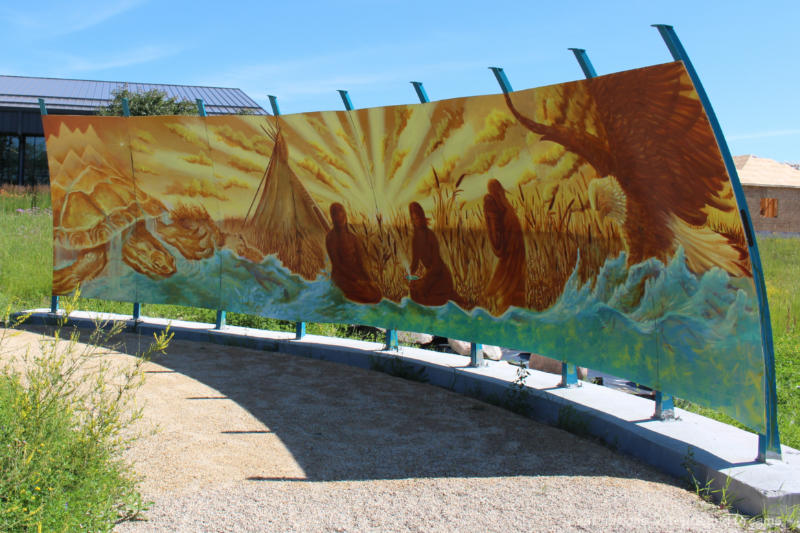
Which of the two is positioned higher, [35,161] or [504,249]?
[35,161]

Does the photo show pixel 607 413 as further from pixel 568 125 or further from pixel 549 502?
pixel 568 125

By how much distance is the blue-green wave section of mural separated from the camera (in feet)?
13.6

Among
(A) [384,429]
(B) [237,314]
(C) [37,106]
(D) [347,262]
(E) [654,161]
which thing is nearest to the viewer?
(E) [654,161]

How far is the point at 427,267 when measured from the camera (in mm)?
6859

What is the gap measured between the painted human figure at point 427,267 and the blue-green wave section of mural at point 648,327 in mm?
120

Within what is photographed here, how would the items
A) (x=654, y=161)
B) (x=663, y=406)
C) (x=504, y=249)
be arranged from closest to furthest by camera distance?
(x=654, y=161) < (x=663, y=406) < (x=504, y=249)

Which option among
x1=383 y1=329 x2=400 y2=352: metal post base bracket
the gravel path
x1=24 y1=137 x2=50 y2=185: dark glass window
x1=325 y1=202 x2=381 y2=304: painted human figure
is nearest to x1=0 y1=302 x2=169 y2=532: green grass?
the gravel path


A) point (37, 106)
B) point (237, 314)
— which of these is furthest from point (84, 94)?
point (237, 314)

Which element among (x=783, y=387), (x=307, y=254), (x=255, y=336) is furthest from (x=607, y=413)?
(x=255, y=336)

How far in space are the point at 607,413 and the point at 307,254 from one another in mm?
3931

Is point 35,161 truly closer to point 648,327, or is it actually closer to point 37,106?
point 37,106

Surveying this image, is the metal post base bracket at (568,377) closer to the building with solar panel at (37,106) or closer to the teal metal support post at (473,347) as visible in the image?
the teal metal support post at (473,347)

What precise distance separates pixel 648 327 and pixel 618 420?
693 mm

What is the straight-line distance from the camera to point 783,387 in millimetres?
7262
